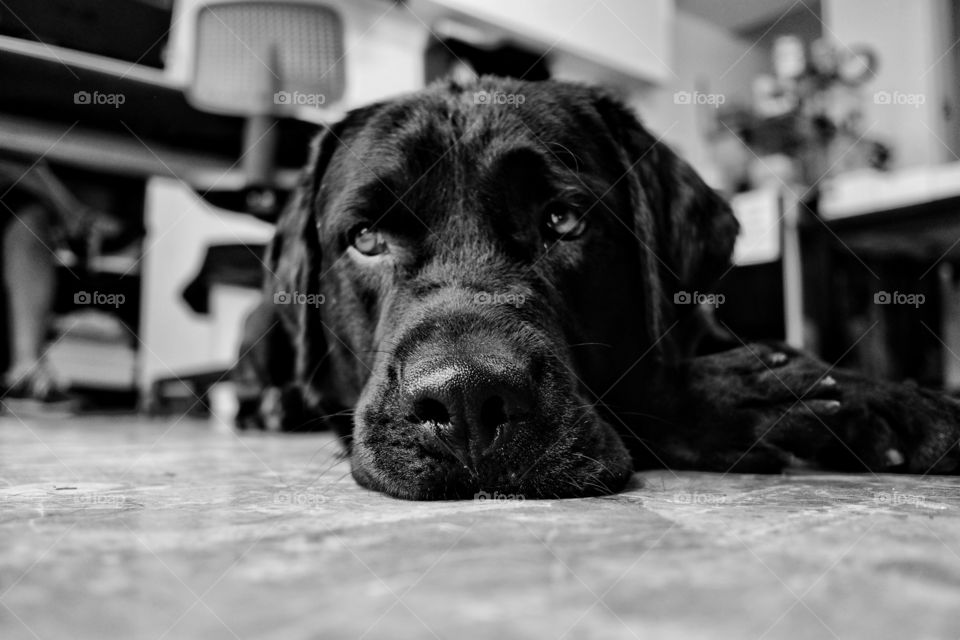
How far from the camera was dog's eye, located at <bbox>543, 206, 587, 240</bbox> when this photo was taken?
1.81m

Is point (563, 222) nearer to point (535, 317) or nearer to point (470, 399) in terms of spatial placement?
point (535, 317)

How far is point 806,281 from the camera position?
4.11 m

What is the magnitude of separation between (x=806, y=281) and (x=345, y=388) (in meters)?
2.93

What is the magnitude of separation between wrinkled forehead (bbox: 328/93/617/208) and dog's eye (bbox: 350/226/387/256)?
3.0 inches

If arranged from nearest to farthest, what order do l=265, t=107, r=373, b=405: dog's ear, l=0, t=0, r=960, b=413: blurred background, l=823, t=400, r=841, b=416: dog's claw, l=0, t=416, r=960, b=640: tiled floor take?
l=0, t=416, r=960, b=640: tiled floor
l=823, t=400, r=841, b=416: dog's claw
l=265, t=107, r=373, b=405: dog's ear
l=0, t=0, r=960, b=413: blurred background

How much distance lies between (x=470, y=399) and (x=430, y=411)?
0.32 ft

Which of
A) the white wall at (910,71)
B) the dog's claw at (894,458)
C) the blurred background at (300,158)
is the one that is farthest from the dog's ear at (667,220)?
the white wall at (910,71)

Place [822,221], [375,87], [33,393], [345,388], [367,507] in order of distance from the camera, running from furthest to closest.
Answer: [375,87], [33,393], [822,221], [345,388], [367,507]

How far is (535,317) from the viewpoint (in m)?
1.54

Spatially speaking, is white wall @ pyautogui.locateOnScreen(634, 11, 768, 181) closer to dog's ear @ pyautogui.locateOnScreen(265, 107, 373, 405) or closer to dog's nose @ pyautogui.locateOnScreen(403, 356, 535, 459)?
dog's ear @ pyautogui.locateOnScreen(265, 107, 373, 405)


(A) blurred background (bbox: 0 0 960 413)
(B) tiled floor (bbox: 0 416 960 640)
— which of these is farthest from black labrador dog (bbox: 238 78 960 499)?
(A) blurred background (bbox: 0 0 960 413)

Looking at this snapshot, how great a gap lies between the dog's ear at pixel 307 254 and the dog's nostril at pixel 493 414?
1.06 metres

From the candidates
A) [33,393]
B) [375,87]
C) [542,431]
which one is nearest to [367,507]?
[542,431]

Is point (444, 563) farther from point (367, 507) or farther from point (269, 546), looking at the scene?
point (367, 507)
